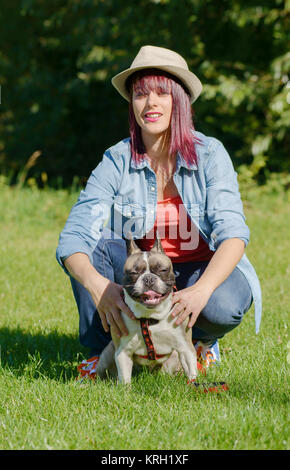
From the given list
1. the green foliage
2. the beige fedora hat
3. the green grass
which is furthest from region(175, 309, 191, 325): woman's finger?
the green foliage

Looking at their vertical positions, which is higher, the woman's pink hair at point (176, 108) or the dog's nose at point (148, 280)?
the woman's pink hair at point (176, 108)

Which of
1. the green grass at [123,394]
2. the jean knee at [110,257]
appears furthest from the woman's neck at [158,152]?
the green grass at [123,394]

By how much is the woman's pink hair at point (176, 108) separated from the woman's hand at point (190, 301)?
81 cm

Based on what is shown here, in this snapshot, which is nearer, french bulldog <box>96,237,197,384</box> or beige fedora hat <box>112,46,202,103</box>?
french bulldog <box>96,237,197,384</box>

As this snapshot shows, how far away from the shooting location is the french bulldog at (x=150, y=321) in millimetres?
3074

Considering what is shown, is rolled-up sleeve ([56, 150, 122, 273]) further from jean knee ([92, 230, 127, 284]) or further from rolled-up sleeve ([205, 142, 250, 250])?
rolled-up sleeve ([205, 142, 250, 250])

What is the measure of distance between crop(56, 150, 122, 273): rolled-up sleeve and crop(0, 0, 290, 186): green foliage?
18.4 feet

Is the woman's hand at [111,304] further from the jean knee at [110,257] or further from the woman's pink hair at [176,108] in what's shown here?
the woman's pink hair at [176,108]

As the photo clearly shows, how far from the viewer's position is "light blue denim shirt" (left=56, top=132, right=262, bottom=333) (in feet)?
11.0

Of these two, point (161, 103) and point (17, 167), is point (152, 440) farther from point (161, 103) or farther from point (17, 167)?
point (17, 167)

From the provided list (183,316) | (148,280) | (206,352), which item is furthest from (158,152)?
(206,352)

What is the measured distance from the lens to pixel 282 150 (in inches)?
437

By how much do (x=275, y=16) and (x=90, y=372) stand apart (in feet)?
24.6

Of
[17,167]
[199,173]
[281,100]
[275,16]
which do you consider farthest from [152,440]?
[17,167]
